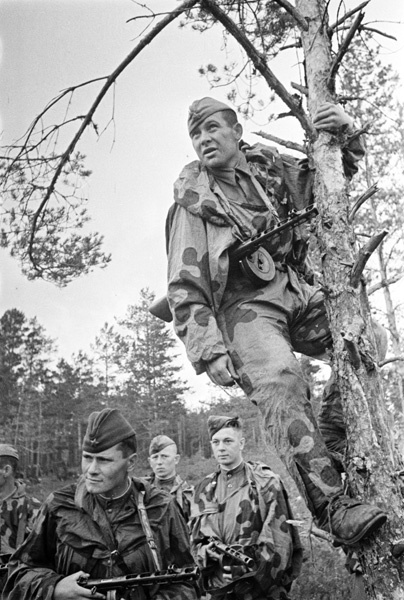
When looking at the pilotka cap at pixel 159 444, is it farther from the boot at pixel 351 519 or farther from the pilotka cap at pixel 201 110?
the boot at pixel 351 519

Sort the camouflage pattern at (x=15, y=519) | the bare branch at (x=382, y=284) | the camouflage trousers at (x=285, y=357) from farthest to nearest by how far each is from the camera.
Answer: the camouflage pattern at (x=15, y=519)
the bare branch at (x=382, y=284)
the camouflage trousers at (x=285, y=357)

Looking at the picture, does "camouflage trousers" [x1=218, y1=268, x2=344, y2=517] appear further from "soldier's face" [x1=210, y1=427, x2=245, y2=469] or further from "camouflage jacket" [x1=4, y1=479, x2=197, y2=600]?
"soldier's face" [x1=210, y1=427, x2=245, y2=469]

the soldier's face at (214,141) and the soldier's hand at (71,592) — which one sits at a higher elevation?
the soldier's face at (214,141)

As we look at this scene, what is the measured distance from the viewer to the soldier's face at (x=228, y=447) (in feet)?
15.8

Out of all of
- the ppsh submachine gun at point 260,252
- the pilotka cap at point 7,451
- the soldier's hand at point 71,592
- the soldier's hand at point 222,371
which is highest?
the ppsh submachine gun at point 260,252

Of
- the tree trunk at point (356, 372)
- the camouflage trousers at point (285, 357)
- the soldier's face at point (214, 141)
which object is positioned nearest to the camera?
the tree trunk at point (356, 372)

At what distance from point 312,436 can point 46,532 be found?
51.0 inches

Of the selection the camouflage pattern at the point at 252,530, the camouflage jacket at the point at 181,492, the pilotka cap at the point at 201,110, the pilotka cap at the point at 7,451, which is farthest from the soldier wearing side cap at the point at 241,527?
the pilotka cap at the point at 201,110

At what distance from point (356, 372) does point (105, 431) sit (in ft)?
4.12

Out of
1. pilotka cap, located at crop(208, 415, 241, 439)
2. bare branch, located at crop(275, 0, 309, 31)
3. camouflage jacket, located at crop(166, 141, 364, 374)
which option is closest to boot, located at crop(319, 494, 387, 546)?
camouflage jacket, located at crop(166, 141, 364, 374)

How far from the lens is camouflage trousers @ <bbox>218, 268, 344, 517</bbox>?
2.81 meters

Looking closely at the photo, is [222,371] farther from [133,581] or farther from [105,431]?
[133,581]

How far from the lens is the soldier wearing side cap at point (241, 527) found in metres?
4.04

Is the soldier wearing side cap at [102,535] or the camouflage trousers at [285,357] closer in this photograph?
the soldier wearing side cap at [102,535]
